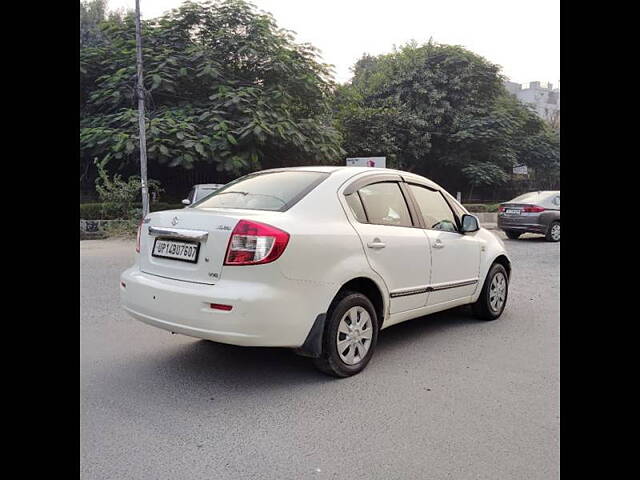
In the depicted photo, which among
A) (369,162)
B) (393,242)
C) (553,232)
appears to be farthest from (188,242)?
(369,162)

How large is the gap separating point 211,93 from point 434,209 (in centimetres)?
1478

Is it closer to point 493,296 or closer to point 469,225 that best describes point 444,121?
point 493,296

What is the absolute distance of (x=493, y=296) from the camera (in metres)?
5.75

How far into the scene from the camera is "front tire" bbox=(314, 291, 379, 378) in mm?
3832

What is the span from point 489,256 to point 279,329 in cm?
293

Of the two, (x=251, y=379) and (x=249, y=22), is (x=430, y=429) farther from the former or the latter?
(x=249, y=22)

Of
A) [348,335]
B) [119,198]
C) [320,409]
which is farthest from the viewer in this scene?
[119,198]

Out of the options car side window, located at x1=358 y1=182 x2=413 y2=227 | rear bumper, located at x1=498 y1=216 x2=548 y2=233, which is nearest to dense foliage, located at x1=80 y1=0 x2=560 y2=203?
rear bumper, located at x1=498 y1=216 x2=548 y2=233

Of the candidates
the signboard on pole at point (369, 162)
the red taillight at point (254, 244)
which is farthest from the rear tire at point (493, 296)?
the signboard on pole at point (369, 162)

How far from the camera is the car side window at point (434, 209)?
196 inches

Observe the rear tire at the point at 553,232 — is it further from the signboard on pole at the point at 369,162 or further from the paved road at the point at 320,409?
the paved road at the point at 320,409
